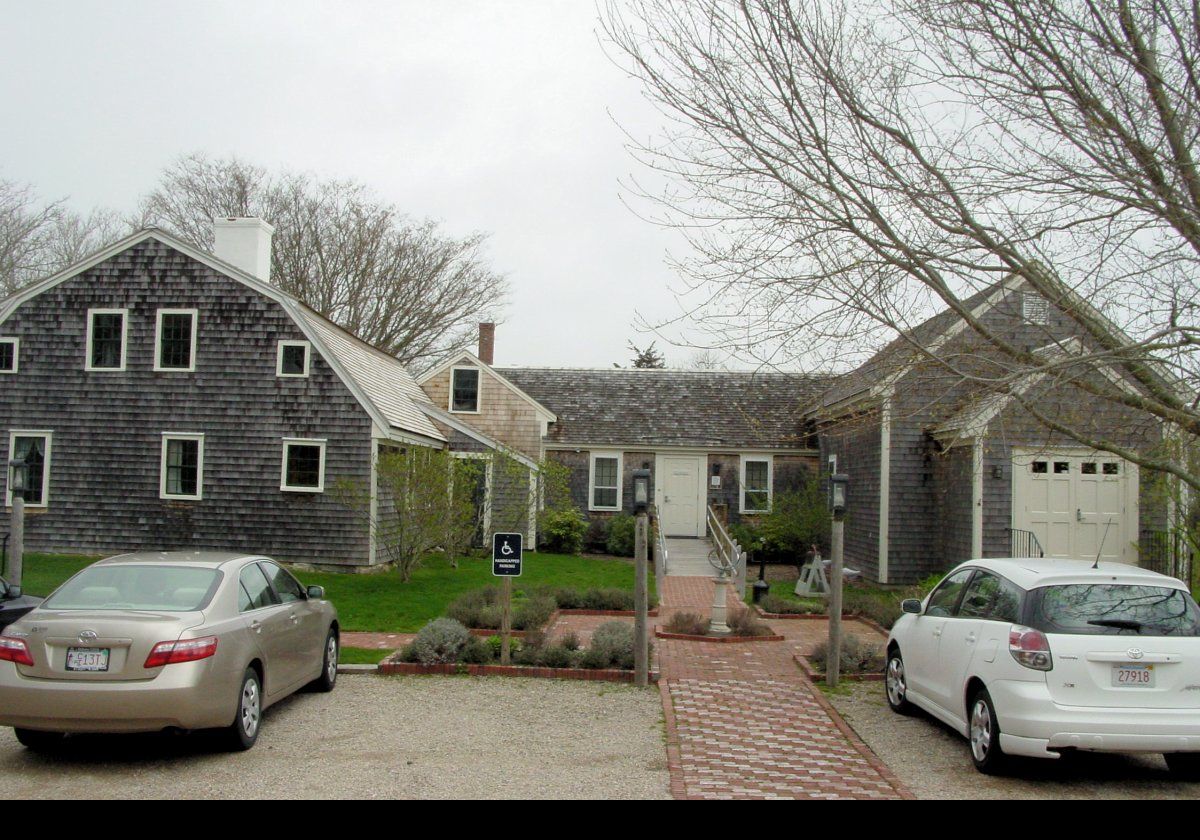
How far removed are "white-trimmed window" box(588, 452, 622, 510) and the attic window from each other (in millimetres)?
17071

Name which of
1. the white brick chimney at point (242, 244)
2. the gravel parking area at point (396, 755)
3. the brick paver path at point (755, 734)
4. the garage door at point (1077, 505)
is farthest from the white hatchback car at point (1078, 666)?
the white brick chimney at point (242, 244)

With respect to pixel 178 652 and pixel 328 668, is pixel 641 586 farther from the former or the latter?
pixel 178 652

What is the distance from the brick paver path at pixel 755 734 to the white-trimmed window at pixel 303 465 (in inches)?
383

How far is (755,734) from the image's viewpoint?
871 cm

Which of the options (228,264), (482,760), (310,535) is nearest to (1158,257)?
(482,760)

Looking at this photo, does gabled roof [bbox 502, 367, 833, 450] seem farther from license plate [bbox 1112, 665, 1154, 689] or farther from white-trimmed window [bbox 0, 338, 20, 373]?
license plate [bbox 1112, 665, 1154, 689]

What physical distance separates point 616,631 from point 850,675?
2676mm

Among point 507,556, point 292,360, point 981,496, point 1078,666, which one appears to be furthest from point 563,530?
point 1078,666

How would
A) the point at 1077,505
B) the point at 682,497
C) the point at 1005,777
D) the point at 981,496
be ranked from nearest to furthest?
Result: 1. the point at 1005,777
2. the point at 981,496
3. the point at 1077,505
4. the point at 682,497

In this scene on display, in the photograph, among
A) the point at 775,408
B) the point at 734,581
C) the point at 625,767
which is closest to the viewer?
the point at 625,767

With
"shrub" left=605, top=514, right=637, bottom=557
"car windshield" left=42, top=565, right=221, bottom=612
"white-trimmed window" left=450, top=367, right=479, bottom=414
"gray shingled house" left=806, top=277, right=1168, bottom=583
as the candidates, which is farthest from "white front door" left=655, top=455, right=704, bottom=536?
"car windshield" left=42, top=565, right=221, bottom=612

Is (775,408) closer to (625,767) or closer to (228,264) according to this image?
(228,264)

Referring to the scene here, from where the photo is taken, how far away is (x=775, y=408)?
2844 centimetres

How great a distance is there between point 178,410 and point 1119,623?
18.4 meters
